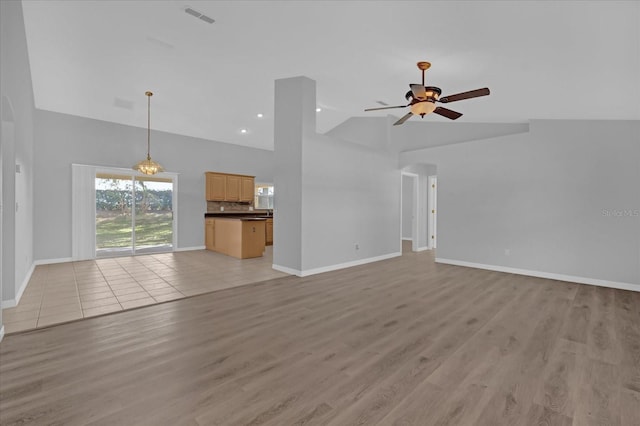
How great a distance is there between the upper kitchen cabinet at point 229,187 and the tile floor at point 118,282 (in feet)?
6.91

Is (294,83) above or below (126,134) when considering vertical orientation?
above

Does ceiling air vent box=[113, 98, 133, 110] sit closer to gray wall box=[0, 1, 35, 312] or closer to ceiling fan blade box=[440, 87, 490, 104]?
gray wall box=[0, 1, 35, 312]

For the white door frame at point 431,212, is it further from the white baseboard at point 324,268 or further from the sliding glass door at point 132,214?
the sliding glass door at point 132,214

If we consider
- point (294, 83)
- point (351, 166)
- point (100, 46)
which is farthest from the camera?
point (351, 166)

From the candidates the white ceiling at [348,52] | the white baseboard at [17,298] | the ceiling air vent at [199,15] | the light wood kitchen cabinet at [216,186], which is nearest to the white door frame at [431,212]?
the white ceiling at [348,52]

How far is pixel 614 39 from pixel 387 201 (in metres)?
4.72

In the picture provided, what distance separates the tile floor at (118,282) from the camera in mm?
3307

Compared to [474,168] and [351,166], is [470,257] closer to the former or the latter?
[474,168]

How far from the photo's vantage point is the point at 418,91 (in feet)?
11.3

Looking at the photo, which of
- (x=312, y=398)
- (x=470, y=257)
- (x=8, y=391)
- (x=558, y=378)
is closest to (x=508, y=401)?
(x=558, y=378)

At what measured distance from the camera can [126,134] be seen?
7.03 m

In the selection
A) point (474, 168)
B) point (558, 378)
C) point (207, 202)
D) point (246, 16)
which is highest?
point (246, 16)

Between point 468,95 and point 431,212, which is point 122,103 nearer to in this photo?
point 468,95

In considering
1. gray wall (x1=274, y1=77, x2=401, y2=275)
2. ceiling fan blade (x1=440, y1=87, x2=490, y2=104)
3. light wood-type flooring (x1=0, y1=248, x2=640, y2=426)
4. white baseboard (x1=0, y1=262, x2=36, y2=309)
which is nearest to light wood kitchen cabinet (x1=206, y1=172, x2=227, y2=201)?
gray wall (x1=274, y1=77, x2=401, y2=275)
